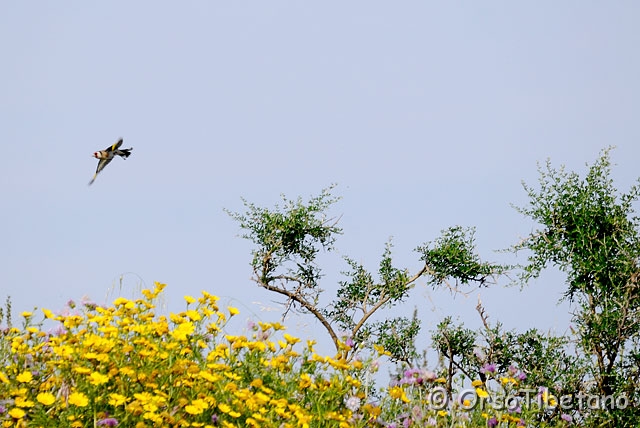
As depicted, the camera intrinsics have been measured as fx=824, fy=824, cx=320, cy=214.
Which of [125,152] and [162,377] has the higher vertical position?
[125,152]

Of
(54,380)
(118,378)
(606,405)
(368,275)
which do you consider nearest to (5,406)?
(54,380)

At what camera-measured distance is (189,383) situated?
4.43 meters

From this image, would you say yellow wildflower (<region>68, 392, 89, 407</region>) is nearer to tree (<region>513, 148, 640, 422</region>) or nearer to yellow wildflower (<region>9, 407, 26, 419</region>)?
yellow wildflower (<region>9, 407, 26, 419</region>)

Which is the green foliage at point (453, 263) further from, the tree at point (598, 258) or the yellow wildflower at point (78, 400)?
the yellow wildflower at point (78, 400)

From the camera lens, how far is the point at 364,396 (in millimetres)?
4859

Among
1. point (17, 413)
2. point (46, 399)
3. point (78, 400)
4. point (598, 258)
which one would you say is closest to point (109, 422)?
point (78, 400)

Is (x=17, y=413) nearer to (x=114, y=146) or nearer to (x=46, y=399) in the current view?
(x=46, y=399)

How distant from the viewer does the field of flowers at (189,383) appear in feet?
14.0

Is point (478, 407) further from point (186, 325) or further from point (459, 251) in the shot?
point (459, 251)

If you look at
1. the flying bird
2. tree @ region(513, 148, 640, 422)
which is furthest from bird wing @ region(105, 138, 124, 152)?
tree @ region(513, 148, 640, 422)

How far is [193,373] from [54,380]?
0.84m

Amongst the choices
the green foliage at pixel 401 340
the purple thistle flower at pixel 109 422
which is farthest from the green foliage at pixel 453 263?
the purple thistle flower at pixel 109 422

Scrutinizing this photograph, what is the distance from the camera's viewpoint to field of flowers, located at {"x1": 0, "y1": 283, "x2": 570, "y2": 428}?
4.25m

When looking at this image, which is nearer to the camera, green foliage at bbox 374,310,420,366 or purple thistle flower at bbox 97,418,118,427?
purple thistle flower at bbox 97,418,118,427
